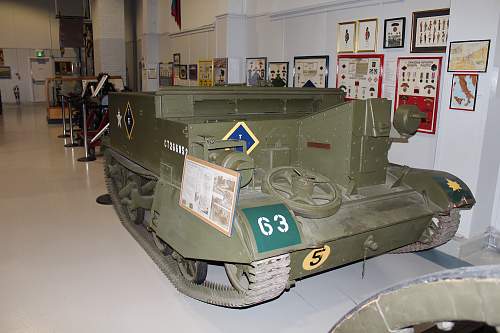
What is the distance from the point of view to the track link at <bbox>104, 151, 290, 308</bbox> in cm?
273

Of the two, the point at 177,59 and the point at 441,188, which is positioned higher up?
the point at 177,59

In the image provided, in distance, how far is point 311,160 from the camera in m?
3.86

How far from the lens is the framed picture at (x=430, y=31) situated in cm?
452

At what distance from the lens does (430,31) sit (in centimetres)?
468

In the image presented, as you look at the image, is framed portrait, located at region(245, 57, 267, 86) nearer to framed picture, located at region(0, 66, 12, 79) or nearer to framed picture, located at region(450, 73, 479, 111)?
framed picture, located at region(450, 73, 479, 111)

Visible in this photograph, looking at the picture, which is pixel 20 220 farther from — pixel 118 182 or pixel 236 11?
pixel 236 11

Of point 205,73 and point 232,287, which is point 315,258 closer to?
point 232,287

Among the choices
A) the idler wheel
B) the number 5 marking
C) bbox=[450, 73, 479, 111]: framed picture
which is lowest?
the idler wheel

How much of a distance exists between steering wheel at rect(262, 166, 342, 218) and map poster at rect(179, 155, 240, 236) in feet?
1.55

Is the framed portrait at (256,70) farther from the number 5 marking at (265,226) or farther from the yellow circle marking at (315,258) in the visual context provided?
the number 5 marking at (265,226)

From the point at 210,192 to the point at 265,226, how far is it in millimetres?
409

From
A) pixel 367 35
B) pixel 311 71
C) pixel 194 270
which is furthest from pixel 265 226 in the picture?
pixel 311 71

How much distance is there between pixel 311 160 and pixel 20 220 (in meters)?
3.65

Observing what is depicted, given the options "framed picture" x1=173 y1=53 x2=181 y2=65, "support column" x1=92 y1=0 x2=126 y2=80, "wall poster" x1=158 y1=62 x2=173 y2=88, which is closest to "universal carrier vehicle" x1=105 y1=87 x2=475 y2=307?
"framed picture" x1=173 y1=53 x2=181 y2=65
